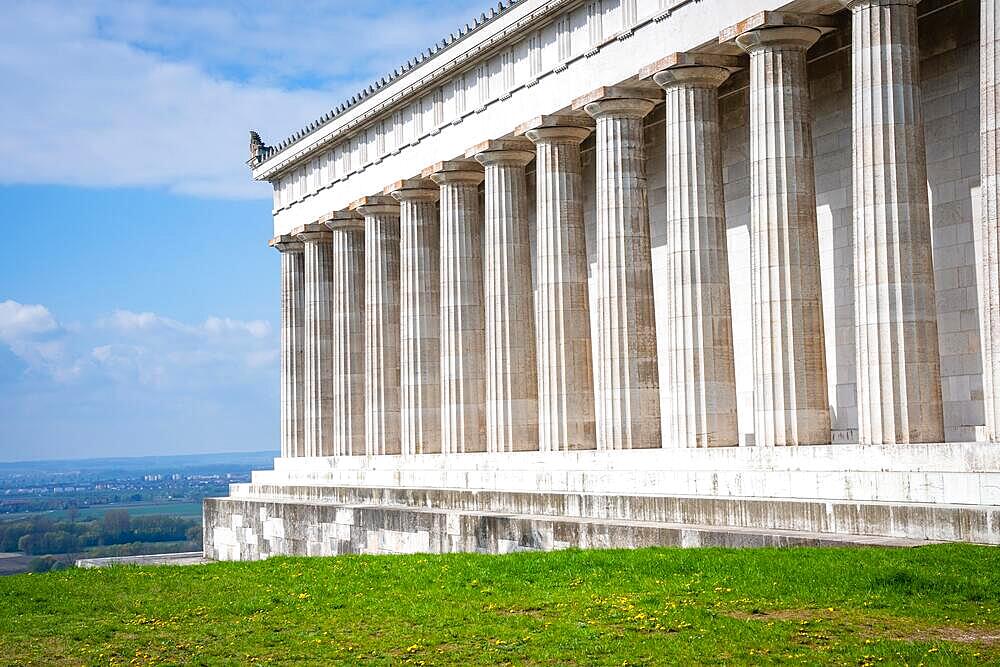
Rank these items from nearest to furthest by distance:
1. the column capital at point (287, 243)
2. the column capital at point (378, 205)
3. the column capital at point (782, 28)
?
the column capital at point (782, 28) < the column capital at point (378, 205) < the column capital at point (287, 243)

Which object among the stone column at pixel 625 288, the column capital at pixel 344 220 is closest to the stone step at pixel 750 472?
the stone column at pixel 625 288

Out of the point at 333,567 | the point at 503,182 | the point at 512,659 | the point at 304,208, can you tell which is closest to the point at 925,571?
the point at 512,659

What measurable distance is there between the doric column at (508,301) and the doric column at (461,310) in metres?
3.10

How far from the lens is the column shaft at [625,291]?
4784cm

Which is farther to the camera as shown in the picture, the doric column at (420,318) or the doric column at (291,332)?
the doric column at (291,332)

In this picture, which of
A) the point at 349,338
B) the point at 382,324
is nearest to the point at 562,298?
the point at 382,324

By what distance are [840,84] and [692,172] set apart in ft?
19.3

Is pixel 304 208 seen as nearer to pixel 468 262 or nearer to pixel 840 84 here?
pixel 468 262

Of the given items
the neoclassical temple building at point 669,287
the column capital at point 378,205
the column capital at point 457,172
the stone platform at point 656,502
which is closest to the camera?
the stone platform at point 656,502

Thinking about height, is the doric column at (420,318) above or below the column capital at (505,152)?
below

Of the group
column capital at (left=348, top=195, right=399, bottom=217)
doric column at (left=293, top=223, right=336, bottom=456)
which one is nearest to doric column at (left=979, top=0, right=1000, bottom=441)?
column capital at (left=348, top=195, right=399, bottom=217)

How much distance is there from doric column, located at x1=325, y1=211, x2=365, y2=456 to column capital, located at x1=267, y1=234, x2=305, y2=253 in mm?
5828

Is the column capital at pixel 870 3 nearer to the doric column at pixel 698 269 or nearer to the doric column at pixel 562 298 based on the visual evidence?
the doric column at pixel 698 269

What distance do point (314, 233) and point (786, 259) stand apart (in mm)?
38041
